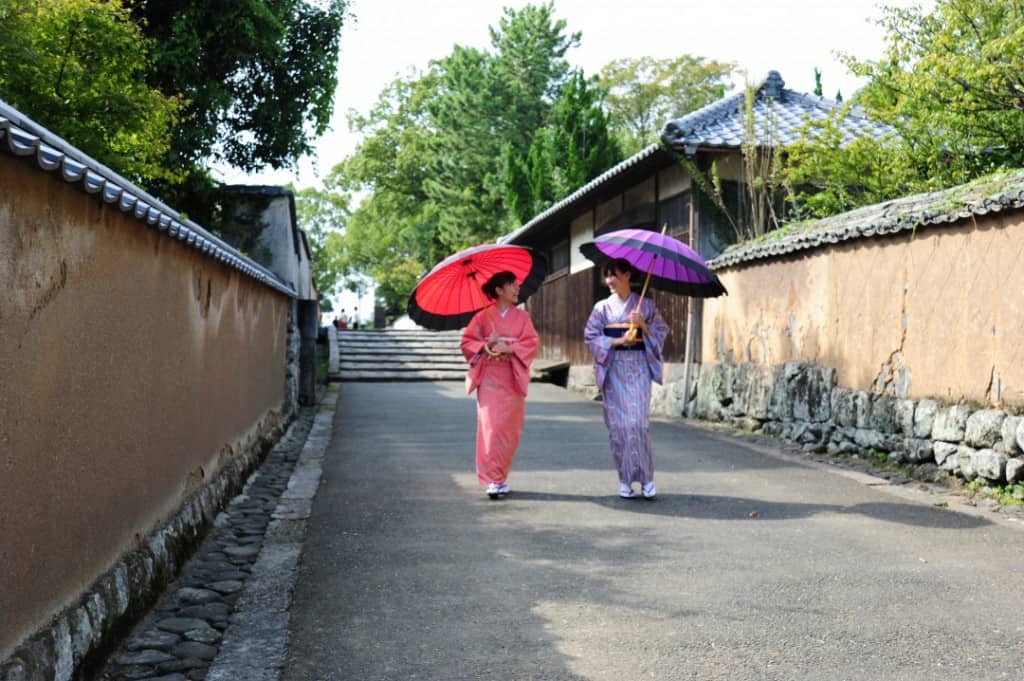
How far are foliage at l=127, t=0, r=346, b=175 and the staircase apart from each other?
25.6 ft

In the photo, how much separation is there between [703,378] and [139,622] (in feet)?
36.9

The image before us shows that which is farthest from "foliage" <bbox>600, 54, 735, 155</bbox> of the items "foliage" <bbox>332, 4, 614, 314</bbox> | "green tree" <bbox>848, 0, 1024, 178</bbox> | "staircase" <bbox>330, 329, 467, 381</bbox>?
"green tree" <bbox>848, 0, 1024, 178</bbox>

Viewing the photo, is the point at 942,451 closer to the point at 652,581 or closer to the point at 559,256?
the point at 652,581

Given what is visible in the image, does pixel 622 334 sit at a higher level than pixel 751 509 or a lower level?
higher

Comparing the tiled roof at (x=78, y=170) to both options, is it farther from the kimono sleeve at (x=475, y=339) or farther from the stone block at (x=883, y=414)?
the stone block at (x=883, y=414)

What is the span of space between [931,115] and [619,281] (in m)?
7.18

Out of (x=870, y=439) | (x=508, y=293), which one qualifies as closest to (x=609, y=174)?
(x=870, y=439)

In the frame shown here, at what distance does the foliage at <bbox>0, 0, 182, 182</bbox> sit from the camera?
8.38 metres

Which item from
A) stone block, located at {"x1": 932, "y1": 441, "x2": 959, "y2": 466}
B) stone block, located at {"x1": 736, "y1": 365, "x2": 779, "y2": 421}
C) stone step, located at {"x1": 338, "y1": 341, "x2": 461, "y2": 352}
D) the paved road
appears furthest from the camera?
stone step, located at {"x1": 338, "y1": 341, "x2": 461, "y2": 352}

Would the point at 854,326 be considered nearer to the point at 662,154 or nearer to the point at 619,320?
the point at 619,320

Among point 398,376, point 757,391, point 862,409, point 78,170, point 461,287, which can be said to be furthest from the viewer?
point 398,376

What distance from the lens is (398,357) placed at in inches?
989

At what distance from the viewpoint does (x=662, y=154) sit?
1520 centimetres

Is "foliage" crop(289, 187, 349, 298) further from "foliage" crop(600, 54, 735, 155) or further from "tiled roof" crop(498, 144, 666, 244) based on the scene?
"tiled roof" crop(498, 144, 666, 244)
